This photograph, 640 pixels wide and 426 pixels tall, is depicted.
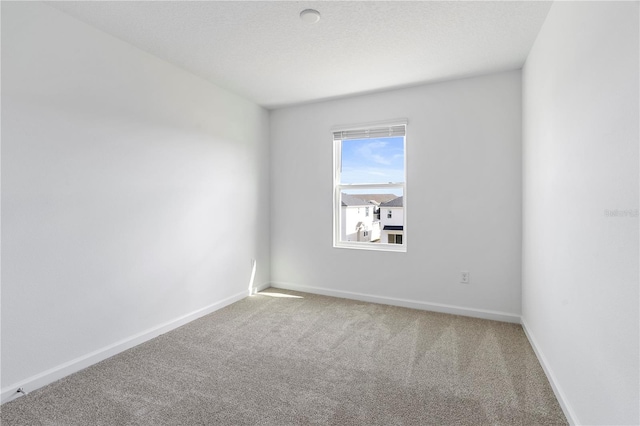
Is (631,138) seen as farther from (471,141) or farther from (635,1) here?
(471,141)

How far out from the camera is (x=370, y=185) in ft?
12.6

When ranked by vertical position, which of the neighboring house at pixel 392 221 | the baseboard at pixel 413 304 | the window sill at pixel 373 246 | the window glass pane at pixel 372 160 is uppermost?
the window glass pane at pixel 372 160

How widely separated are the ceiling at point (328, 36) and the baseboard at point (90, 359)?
2385mm

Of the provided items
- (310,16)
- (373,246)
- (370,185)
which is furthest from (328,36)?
(373,246)

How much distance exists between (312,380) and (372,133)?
271 cm

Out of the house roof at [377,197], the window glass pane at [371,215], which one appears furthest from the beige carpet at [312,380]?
the house roof at [377,197]

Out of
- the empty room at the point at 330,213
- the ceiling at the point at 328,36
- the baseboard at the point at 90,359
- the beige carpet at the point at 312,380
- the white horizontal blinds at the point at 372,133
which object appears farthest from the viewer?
the white horizontal blinds at the point at 372,133

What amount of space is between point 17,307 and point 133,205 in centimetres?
97

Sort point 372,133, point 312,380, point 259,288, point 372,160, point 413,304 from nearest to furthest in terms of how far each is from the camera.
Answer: point 312,380
point 413,304
point 372,133
point 372,160
point 259,288

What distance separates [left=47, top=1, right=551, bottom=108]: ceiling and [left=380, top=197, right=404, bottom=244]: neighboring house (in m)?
1.37

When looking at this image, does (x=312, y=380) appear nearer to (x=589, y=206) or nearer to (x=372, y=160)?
(x=589, y=206)

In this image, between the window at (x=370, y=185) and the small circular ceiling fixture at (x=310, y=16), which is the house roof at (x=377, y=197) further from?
the small circular ceiling fixture at (x=310, y=16)

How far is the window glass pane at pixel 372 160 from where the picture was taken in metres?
3.69

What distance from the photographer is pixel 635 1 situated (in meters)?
1.09
